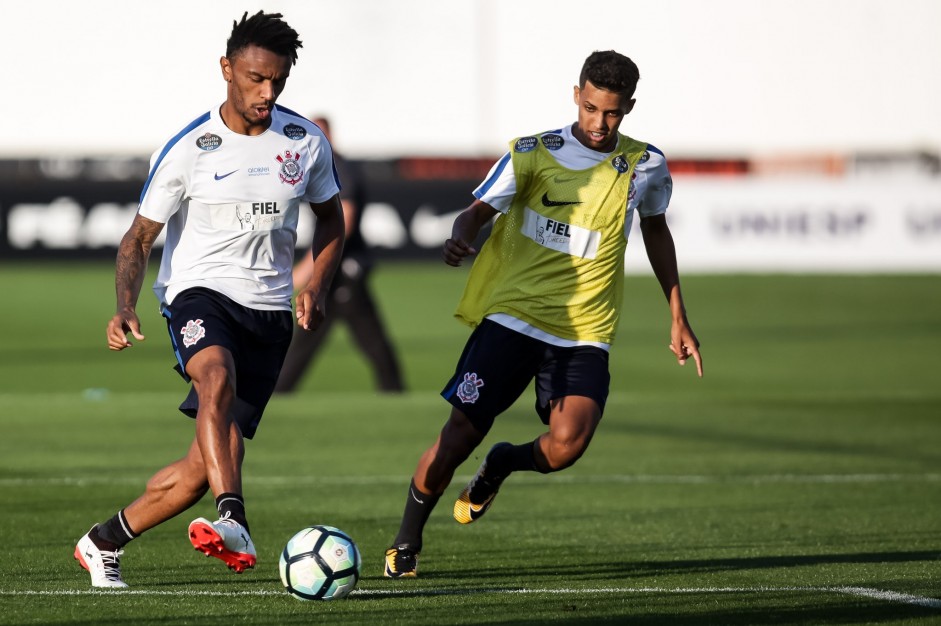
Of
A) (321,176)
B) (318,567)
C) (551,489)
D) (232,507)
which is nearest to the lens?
(232,507)

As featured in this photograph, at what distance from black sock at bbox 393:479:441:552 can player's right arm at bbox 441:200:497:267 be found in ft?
3.49

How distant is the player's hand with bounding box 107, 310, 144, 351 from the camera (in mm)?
6307

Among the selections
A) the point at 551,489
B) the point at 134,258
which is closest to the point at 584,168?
the point at 134,258

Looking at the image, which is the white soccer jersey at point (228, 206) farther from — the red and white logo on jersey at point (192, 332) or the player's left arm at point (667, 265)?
the player's left arm at point (667, 265)

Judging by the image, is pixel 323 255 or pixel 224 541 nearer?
pixel 224 541

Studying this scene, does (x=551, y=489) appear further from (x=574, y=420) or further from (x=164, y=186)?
(x=164, y=186)

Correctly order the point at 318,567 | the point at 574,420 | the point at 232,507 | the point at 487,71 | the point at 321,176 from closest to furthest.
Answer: the point at 232,507
the point at 318,567
the point at 321,176
the point at 574,420
the point at 487,71

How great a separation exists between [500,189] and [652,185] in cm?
73

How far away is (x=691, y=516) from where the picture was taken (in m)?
9.23

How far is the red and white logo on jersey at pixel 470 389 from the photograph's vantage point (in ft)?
23.5

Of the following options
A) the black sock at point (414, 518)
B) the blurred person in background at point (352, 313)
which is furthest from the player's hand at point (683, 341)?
the blurred person in background at point (352, 313)

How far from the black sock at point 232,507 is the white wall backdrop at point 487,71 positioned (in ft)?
85.4

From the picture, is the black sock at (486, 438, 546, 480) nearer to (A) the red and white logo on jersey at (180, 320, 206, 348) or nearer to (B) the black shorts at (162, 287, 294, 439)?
(B) the black shorts at (162, 287, 294, 439)

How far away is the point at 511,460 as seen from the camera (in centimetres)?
743
